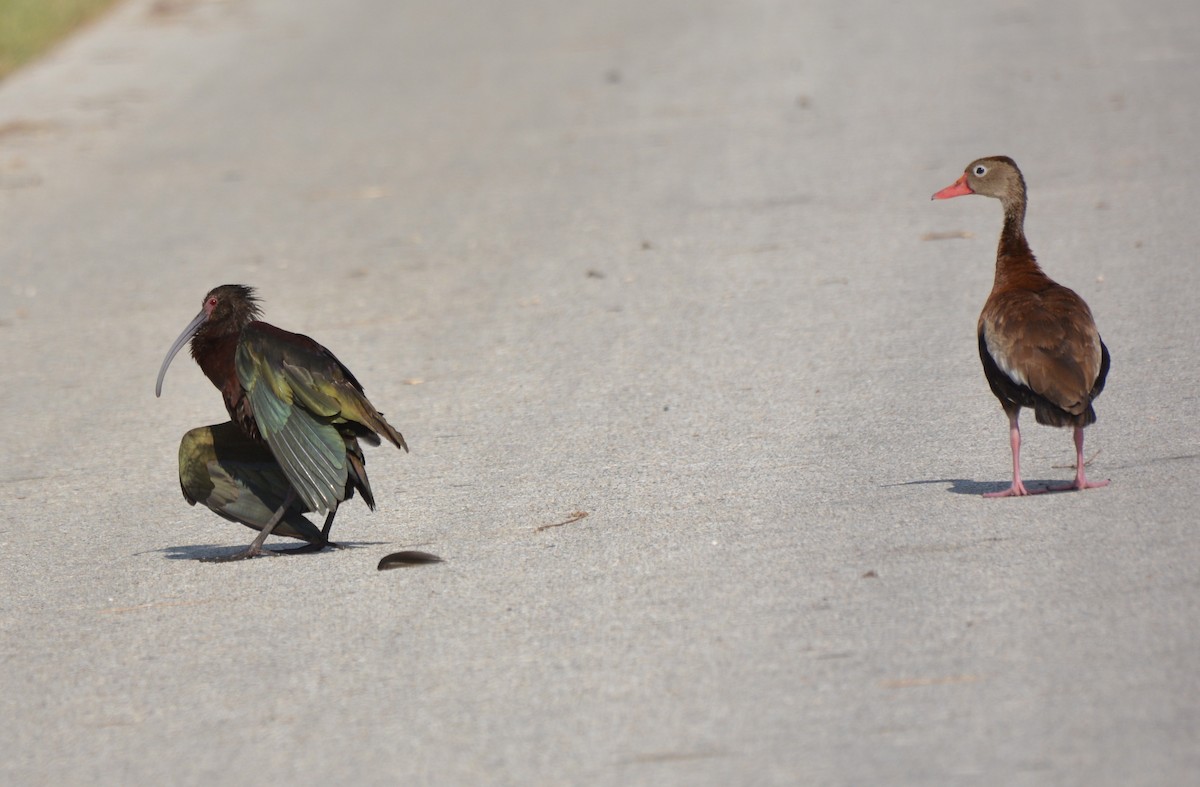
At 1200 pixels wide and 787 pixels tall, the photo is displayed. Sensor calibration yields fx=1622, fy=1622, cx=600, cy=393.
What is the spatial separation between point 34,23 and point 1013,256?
13.3 m

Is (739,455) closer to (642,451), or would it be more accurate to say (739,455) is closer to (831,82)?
(642,451)

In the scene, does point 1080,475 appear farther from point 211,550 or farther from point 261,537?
point 211,550

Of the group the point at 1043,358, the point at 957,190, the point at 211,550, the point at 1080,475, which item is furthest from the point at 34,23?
the point at 1080,475

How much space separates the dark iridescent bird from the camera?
5.47 metres

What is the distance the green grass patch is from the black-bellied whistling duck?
11760 mm

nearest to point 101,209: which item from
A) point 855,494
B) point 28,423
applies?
point 28,423

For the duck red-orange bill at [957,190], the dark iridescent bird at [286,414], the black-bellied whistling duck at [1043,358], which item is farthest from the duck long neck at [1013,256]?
the dark iridescent bird at [286,414]

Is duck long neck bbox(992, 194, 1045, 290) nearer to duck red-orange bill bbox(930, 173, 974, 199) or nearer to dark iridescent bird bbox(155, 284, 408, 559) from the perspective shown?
duck red-orange bill bbox(930, 173, 974, 199)

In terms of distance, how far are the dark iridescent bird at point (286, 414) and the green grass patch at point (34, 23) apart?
10340 mm

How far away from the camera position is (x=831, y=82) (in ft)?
44.0

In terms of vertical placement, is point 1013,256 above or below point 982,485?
above

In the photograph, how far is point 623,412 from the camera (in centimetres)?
702

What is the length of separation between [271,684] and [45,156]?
9.11 metres

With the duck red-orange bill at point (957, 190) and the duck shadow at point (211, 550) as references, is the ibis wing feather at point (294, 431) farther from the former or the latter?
the duck red-orange bill at point (957, 190)
